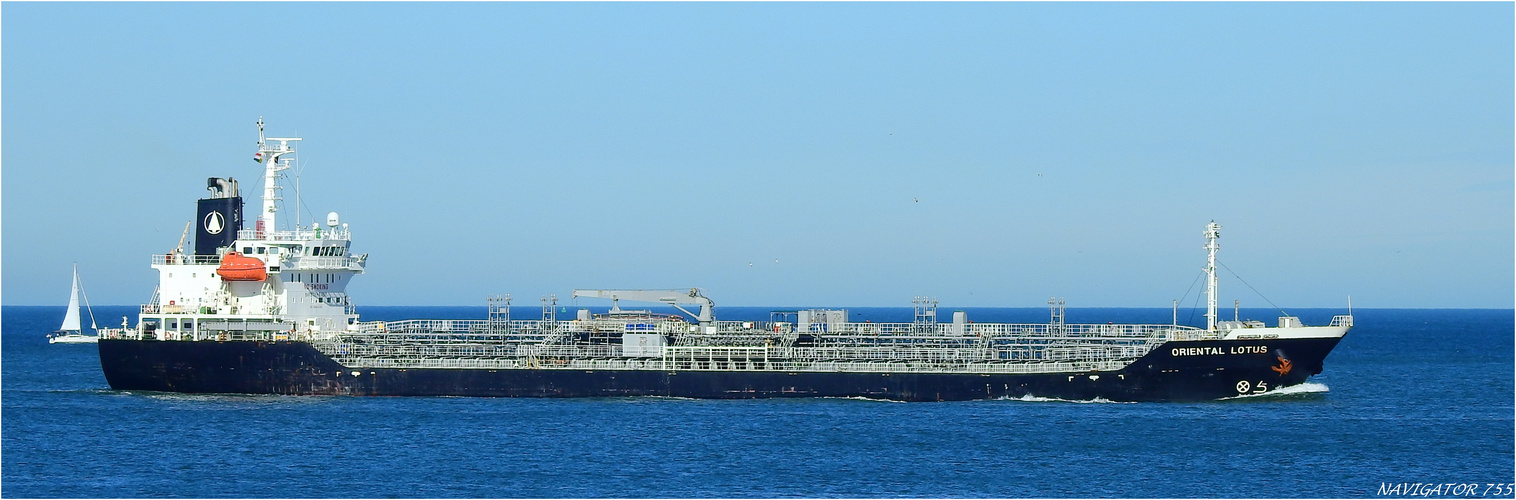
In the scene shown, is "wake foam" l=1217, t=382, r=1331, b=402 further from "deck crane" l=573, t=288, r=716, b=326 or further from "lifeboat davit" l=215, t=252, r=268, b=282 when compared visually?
"lifeboat davit" l=215, t=252, r=268, b=282

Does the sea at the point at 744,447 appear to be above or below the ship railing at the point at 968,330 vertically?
below

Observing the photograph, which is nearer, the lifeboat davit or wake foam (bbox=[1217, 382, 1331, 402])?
wake foam (bbox=[1217, 382, 1331, 402])

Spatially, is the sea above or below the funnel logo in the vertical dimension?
below

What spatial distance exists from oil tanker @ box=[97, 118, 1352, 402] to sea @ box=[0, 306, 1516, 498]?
1039mm

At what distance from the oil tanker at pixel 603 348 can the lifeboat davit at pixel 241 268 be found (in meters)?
0.07

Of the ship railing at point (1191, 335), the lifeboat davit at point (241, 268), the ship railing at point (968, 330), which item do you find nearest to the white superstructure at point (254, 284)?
the lifeboat davit at point (241, 268)

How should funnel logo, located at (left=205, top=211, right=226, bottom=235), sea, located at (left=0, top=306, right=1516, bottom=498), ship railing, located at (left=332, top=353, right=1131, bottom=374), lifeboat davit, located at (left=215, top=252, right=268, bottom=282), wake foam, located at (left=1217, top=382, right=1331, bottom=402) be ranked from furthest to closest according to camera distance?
funnel logo, located at (left=205, top=211, right=226, bottom=235)
lifeboat davit, located at (left=215, top=252, right=268, bottom=282)
ship railing, located at (left=332, top=353, right=1131, bottom=374)
wake foam, located at (left=1217, top=382, right=1331, bottom=402)
sea, located at (left=0, top=306, right=1516, bottom=498)

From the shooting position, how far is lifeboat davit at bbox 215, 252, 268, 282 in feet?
240

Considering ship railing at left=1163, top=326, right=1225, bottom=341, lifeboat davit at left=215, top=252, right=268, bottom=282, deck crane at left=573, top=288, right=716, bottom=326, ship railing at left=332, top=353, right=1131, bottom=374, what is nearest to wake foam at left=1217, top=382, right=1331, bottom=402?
ship railing at left=1163, top=326, right=1225, bottom=341

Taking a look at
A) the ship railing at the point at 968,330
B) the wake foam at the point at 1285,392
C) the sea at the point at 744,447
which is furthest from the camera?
the ship railing at the point at 968,330

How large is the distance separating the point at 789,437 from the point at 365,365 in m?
23.7

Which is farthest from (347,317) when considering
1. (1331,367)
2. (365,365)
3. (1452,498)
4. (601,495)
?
(1331,367)

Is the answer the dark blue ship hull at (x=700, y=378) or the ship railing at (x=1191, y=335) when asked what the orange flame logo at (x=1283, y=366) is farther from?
the ship railing at (x=1191, y=335)

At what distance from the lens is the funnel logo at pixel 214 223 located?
75.2 meters
